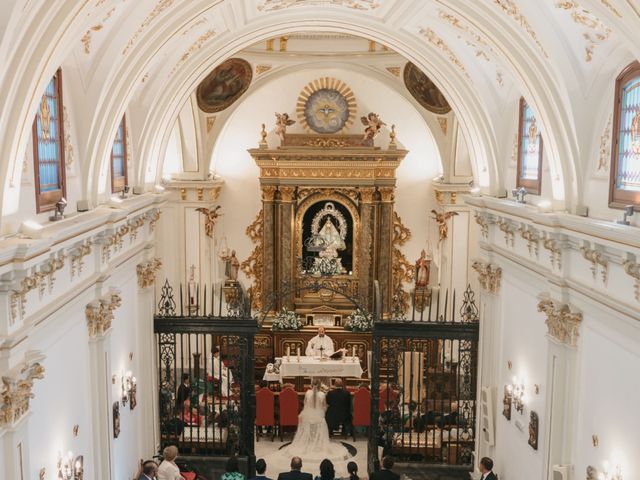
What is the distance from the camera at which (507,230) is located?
13266 millimetres

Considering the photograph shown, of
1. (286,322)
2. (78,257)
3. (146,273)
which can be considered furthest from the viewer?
(286,322)

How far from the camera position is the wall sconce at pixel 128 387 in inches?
529

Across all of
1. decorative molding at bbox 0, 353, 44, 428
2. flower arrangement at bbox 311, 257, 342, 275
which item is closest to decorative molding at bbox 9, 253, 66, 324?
decorative molding at bbox 0, 353, 44, 428

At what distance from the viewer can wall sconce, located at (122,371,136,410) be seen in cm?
1343

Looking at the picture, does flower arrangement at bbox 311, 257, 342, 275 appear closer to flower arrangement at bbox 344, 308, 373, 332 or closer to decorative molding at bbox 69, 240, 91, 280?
flower arrangement at bbox 344, 308, 373, 332

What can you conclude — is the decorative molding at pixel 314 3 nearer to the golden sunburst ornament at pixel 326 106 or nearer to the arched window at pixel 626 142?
the arched window at pixel 626 142

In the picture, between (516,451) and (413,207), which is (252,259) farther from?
(516,451)

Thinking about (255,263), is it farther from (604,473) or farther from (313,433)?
(604,473)

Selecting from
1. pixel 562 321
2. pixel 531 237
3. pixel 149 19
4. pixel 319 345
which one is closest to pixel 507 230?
pixel 531 237

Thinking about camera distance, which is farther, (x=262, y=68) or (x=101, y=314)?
(x=262, y=68)

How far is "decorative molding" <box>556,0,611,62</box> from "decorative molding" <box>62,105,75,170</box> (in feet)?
20.0

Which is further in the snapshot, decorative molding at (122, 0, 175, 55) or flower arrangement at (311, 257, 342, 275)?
flower arrangement at (311, 257, 342, 275)

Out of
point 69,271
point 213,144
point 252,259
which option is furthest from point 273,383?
point 69,271

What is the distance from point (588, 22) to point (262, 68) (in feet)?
42.6
